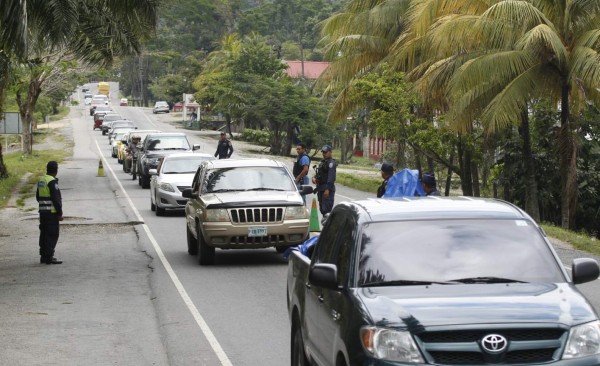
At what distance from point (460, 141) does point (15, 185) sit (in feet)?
54.1

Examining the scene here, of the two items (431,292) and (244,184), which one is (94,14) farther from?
(431,292)

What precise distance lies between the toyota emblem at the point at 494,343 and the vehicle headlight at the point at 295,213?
1180 cm

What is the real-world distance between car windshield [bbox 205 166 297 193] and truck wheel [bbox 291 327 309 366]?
9.90 meters

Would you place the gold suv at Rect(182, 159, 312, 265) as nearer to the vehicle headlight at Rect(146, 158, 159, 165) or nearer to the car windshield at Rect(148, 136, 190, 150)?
the vehicle headlight at Rect(146, 158, 159, 165)

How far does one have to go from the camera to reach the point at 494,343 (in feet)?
20.9

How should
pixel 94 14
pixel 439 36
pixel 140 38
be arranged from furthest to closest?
pixel 439 36 < pixel 140 38 < pixel 94 14

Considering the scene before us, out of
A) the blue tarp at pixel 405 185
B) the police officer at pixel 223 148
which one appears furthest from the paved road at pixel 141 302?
the police officer at pixel 223 148

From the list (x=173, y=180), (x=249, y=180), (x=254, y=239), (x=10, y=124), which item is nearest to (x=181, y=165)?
(x=173, y=180)

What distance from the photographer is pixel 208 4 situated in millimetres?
140875

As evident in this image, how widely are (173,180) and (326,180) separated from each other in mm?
6174

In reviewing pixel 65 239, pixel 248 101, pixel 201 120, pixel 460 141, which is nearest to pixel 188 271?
pixel 65 239

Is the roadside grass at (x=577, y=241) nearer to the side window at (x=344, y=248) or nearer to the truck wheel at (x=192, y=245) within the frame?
the truck wheel at (x=192, y=245)

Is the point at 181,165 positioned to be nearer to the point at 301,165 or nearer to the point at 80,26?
the point at 301,165

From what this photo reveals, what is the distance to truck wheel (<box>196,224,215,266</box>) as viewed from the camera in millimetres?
18094
